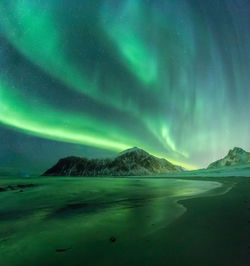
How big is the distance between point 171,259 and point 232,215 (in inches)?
148

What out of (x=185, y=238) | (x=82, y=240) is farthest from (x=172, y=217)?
(x=82, y=240)

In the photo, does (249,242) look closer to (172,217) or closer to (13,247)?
(172,217)

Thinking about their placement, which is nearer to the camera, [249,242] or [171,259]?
[171,259]

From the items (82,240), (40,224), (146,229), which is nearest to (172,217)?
(146,229)

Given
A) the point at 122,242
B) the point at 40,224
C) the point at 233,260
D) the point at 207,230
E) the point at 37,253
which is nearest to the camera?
the point at 233,260

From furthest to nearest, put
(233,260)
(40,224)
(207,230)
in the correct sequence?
(40,224)
(207,230)
(233,260)

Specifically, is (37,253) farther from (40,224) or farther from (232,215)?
(232,215)

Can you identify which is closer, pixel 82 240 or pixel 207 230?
pixel 82 240

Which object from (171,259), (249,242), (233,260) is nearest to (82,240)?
(171,259)

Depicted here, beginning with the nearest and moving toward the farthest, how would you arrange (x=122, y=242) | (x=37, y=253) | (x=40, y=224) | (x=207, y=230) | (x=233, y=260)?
1. (x=233, y=260)
2. (x=37, y=253)
3. (x=122, y=242)
4. (x=207, y=230)
5. (x=40, y=224)

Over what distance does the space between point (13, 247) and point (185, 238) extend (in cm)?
→ 334

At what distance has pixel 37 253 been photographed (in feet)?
11.1

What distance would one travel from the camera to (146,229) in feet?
15.0

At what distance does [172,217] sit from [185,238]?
192 centimetres
